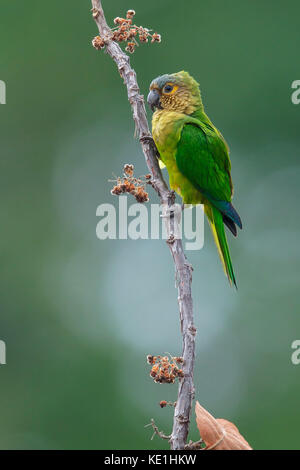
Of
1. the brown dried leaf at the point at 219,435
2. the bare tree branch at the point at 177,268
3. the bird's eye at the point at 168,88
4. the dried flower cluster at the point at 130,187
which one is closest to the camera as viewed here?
the brown dried leaf at the point at 219,435

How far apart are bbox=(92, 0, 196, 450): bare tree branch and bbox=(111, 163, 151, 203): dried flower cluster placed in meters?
0.14

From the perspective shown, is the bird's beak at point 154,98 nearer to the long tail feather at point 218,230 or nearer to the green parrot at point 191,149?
the green parrot at point 191,149

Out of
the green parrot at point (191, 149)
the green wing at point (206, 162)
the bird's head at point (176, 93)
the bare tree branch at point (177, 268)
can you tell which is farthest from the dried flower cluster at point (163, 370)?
the bird's head at point (176, 93)

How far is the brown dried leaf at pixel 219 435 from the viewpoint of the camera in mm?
1706

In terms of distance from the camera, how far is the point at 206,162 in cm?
373

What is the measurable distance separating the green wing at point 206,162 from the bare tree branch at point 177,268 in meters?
1.16

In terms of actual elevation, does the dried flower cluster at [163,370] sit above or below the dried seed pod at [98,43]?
below

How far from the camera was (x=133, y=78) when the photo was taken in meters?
2.36

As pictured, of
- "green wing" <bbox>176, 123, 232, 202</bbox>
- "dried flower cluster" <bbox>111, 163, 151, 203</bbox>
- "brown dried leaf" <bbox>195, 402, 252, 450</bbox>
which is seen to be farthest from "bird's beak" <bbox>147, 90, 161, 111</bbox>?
"brown dried leaf" <bbox>195, 402, 252, 450</bbox>

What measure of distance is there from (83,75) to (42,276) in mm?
3225

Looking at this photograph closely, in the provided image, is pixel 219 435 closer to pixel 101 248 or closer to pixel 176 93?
pixel 176 93

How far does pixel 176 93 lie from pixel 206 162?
440mm
